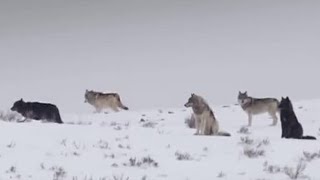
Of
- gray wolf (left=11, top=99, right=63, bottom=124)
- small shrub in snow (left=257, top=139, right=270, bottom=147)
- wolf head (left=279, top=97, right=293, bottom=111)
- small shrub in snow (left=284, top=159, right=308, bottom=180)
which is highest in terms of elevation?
wolf head (left=279, top=97, right=293, bottom=111)

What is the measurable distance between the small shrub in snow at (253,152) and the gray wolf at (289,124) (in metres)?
4.06

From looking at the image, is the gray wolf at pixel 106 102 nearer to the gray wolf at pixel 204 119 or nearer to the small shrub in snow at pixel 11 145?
the gray wolf at pixel 204 119

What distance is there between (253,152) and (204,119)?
4632mm

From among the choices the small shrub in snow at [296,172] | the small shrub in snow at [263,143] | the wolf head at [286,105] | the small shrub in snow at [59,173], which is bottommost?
the small shrub in snow at [59,173]

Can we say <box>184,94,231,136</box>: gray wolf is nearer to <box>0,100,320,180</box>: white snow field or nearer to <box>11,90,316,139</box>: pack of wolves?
<box>11,90,316,139</box>: pack of wolves

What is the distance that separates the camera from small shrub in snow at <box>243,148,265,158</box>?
10195 millimetres

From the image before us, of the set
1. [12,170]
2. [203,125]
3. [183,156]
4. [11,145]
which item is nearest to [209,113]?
[203,125]

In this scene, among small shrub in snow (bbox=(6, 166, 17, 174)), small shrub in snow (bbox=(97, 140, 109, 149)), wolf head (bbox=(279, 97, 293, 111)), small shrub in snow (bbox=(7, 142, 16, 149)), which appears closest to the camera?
small shrub in snow (bbox=(6, 166, 17, 174))

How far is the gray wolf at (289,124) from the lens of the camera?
48.4 ft

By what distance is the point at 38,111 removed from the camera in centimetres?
1698

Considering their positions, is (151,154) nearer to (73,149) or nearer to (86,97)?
(73,149)

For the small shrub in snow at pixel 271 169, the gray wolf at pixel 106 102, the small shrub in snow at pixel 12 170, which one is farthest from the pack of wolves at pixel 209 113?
the gray wolf at pixel 106 102

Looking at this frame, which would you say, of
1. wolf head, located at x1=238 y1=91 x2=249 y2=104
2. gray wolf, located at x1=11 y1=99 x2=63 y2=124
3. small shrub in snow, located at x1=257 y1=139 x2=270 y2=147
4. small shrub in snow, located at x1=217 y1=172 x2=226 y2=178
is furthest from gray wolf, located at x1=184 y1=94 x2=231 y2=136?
wolf head, located at x1=238 y1=91 x2=249 y2=104

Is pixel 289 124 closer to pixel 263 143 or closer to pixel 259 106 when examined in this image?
pixel 263 143
